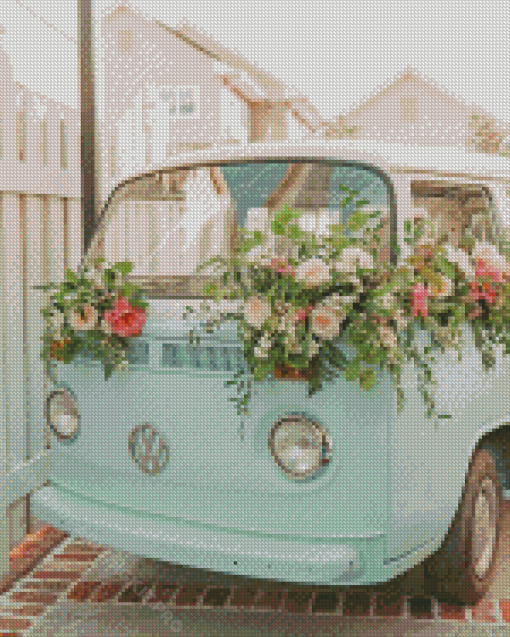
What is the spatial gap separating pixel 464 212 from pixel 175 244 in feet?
4.38

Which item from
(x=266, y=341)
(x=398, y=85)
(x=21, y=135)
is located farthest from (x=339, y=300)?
(x=398, y=85)

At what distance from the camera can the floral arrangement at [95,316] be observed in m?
3.79

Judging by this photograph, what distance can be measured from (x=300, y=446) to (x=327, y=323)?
501 mm

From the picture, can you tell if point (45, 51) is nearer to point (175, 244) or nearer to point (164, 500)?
point (175, 244)

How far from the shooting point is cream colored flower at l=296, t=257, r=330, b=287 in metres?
3.41

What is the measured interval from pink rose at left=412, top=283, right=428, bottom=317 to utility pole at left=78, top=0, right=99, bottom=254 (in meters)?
2.60

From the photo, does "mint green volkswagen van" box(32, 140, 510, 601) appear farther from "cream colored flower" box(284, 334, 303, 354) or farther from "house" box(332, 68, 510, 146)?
"house" box(332, 68, 510, 146)

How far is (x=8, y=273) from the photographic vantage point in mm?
4660

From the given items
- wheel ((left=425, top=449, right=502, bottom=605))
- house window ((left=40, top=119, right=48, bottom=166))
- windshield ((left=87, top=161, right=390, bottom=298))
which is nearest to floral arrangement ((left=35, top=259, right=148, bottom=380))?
windshield ((left=87, top=161, right=390, bottom=298))

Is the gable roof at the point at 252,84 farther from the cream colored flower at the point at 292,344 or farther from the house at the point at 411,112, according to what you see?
the cream colored flower at the point at 292,344

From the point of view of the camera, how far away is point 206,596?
4359 mm

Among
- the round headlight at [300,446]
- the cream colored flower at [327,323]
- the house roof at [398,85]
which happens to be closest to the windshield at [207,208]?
the cream colored flower at [327,323]

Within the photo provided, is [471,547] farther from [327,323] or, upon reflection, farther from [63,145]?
[63,145]

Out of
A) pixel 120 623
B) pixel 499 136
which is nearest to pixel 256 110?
pixel 499 136
